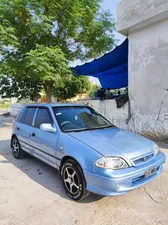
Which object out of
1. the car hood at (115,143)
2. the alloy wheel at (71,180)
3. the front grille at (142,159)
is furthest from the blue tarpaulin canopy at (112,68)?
the alloy wheel at (71,180)

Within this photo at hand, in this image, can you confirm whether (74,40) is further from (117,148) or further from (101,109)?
(117,148)

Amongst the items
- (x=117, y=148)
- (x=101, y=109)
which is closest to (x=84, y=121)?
(x=117, y=148)

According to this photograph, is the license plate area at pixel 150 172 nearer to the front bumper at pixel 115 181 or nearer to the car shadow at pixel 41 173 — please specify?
the front bumper at pixel 115 181

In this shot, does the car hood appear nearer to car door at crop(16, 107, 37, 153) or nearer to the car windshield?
the car windshield

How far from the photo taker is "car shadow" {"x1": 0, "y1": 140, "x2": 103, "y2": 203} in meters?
3.21

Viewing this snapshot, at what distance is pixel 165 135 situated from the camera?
6270 mm

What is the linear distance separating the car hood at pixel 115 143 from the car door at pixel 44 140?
473mm

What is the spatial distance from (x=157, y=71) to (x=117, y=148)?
469cm

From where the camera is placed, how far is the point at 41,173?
3979mm

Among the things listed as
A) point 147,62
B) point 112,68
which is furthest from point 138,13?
point 112,68

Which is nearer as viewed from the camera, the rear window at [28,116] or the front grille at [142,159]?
the front grille at [142,159]

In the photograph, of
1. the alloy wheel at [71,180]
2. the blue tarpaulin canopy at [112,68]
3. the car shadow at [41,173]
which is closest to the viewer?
the alloy wheel at [71,180]

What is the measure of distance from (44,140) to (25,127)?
3.78ft

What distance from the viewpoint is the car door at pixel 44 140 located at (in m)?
3.37
